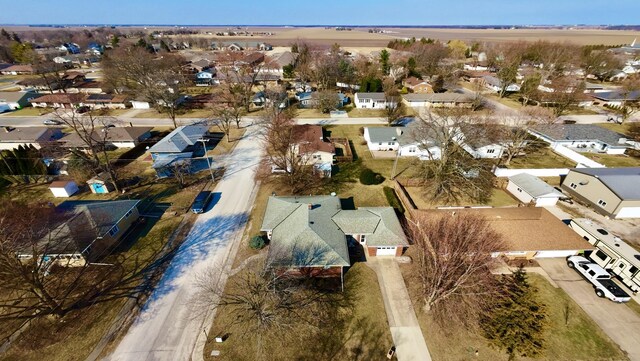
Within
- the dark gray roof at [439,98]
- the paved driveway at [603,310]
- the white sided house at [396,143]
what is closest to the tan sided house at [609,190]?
the paved driveway at [603,310]

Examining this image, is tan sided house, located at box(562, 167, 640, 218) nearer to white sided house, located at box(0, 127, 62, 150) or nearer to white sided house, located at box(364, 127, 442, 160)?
white sided house, located at box(364, 127, 442, 160)

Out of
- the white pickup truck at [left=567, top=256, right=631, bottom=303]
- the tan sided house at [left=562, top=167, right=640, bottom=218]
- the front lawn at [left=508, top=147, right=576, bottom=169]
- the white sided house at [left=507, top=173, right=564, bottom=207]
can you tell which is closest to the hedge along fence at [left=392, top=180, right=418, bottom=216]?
the white sided house at [left=507, top=173, right=564, bottom=207]

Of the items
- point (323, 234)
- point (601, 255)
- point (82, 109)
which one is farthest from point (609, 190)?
point (82, 109)

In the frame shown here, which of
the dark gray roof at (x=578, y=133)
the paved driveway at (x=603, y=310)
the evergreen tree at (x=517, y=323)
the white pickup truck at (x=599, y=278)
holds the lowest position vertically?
the paved driveway at (x=603, y=310)

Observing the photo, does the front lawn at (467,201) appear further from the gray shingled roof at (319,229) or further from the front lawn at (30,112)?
the front lawn at (30,112)

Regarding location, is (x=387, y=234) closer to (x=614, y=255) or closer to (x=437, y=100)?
(x=614, y=255)
